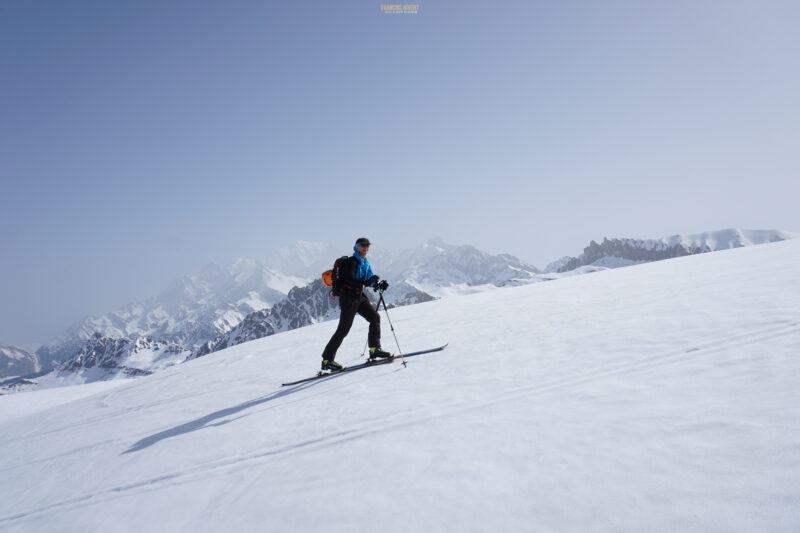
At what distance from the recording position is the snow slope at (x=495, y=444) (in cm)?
253

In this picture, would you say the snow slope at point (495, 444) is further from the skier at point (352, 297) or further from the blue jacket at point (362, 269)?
the blue jacket at point (362, 269)

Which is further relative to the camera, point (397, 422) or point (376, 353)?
point (376, 353)

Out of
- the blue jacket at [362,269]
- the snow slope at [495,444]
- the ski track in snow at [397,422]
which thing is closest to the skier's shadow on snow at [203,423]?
the snow slope at [495,444]

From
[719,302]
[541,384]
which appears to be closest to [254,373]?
[541,384]

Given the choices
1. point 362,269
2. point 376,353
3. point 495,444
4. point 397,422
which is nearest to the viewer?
point 495,444

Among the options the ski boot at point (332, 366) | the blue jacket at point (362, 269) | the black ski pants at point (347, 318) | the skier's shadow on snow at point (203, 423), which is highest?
the blue jacket at point (362, 269)

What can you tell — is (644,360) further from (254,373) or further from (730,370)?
(254,373)

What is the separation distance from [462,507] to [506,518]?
1.14 ft

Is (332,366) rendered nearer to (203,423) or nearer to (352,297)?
(352,297)

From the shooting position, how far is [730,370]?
412 cm

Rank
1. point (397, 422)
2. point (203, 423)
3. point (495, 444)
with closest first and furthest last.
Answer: point (495, 444)
point (397, 422)
point (203, 423)

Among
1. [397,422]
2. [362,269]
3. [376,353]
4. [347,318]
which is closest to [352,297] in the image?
[347,318]

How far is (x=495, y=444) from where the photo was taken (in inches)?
139

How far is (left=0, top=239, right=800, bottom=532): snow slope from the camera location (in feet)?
8.29
